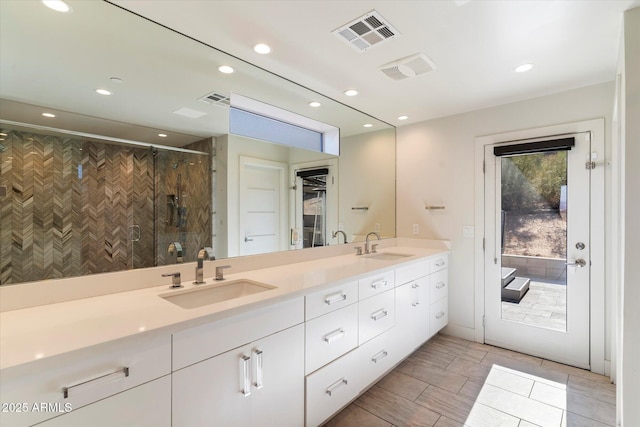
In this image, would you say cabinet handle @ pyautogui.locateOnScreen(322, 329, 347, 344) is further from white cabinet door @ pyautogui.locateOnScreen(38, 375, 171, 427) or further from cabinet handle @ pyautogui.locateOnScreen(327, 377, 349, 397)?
white cabinet door @ pyautogui.locateOnScreen(38, 375, 171, 427)

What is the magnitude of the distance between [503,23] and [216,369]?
2390mm

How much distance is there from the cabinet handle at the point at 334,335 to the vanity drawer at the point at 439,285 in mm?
1488

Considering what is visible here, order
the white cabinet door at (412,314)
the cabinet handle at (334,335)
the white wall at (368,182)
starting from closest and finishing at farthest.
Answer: the cabinet handle at (334,335) → the white cabinet door at (412,314) → the white wall at (368,182)

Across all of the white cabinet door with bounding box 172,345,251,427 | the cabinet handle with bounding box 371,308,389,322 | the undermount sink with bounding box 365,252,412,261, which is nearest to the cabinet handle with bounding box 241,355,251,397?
the white cabinet door with bounding box 172,345,251,427

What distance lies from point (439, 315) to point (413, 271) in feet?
2.68

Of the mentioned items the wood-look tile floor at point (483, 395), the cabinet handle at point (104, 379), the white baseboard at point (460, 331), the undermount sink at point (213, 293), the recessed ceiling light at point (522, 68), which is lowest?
the wood-look tile floor at point (483, 395)

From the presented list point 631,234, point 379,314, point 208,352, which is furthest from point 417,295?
point 208,352

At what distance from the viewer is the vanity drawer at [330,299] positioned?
1.67 metres

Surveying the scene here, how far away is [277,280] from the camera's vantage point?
185 cm

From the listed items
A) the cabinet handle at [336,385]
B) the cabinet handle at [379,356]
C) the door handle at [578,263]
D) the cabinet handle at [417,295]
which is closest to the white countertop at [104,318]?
the cabinet handle at [336,385]

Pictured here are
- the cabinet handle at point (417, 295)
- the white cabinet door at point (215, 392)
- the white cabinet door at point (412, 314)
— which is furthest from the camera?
the cabinet handle at point (417, 295)

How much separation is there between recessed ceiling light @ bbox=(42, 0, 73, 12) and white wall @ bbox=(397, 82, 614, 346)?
3.24 meters

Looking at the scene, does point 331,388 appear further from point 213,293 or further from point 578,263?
point 578,263

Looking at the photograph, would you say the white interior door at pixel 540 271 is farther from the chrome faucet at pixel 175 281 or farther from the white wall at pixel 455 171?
the chrome faucet at pixel 175 281
